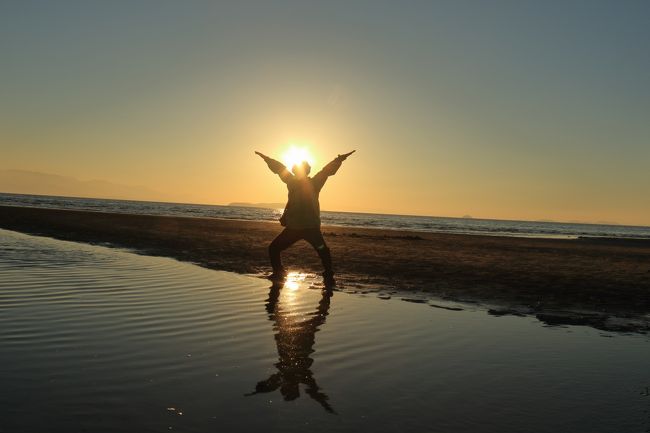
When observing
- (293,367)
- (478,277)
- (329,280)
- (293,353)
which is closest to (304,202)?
(329,280)

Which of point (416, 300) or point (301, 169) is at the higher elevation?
point (301, 169)

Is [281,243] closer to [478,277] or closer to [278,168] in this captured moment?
[278,168]

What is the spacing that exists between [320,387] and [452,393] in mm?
1198

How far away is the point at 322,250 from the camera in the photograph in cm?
1305

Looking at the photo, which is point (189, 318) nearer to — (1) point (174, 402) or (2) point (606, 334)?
(1) point (174, 402)

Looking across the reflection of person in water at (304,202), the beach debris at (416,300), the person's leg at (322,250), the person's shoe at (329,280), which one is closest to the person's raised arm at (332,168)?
the reflection of person in water at (304,202)

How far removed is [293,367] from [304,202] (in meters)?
8.02

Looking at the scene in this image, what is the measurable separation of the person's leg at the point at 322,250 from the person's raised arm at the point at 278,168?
1495 mm

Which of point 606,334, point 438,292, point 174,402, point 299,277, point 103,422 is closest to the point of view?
point 103,422

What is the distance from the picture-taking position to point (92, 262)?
45.8ft

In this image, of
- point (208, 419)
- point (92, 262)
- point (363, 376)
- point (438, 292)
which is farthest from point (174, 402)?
point (92, 262)

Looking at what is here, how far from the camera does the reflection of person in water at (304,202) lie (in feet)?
42.8

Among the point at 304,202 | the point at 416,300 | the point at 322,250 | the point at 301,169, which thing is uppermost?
the point at 301,169

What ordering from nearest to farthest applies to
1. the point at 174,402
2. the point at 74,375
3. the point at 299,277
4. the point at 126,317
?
the point at 174,402
the point at 74,375
the point at 126,317
the point at 299,277
